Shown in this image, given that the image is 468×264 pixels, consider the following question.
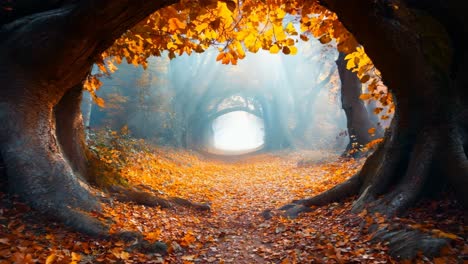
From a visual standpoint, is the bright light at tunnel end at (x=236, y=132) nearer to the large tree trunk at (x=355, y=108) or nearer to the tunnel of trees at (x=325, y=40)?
the large tree trunk at (x=355, y=108)

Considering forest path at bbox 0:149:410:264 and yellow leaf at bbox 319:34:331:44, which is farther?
yellow leaf at bbox 319:34:331:44

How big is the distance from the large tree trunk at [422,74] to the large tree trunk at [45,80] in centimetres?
312

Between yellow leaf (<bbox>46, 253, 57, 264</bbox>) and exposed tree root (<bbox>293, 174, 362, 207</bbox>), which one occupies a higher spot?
exposed tree root (<bbox>293, 174, 362, 207</bbox>)

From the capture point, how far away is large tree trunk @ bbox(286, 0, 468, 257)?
4.07 metres

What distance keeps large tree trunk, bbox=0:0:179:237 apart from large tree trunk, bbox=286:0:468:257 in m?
3.12

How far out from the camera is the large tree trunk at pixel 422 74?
4074 mm

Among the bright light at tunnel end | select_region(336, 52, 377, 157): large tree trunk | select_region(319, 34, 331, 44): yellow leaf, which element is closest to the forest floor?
select_region(319, 34, 331, 44): yellow leaf

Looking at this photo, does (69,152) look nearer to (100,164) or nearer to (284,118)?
(100,164)

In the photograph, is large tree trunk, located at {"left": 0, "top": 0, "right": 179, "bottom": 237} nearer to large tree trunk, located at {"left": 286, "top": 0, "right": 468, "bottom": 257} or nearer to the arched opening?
large tree trunk, located at {"left": 286, "top": 0, "right": 468, "bottom": 257}

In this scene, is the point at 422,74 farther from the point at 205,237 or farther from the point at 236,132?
the point at 236,132

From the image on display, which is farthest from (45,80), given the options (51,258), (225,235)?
(225,235)

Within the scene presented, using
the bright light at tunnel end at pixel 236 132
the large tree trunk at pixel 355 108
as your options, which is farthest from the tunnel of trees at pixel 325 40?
the bright light at tunnel end at pixel 236 132

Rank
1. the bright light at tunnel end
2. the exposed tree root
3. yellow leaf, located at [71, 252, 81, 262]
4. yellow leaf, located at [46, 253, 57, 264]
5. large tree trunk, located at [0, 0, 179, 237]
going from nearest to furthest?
1. yellow leaf, located at [46, 253, 57, 264]
2. yellow leaf, located at [71, 252, 81, 262]
3. large tree trunk, located at [0, 0, 179, 237]
4. the exposed tree root
5. the bright light at tunnel end

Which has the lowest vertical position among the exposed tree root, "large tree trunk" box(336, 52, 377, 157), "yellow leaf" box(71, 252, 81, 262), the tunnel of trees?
"yellow leaf" box(71, 252, 81, 262)
